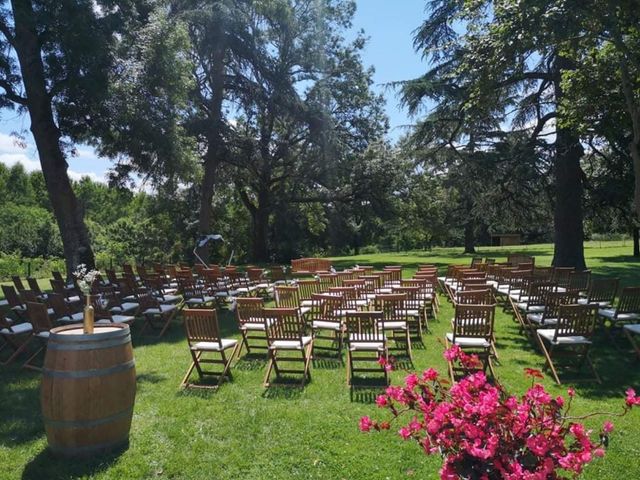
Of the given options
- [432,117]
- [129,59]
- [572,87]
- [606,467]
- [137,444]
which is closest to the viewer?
[606,467]

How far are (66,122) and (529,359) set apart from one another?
520 inches

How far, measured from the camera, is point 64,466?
4.26 metres

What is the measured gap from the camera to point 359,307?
9.42 metres

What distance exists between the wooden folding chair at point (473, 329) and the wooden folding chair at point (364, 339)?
0.87 metres

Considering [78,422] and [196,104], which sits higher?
[196,104]

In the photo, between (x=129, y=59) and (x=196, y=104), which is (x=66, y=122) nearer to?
(x=129, y=59)

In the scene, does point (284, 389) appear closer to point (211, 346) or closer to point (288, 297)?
point (211, 346)

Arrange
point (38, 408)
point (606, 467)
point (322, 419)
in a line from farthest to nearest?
1. point (38, 408)
2. point (322, 419)
3. point (606, 467)

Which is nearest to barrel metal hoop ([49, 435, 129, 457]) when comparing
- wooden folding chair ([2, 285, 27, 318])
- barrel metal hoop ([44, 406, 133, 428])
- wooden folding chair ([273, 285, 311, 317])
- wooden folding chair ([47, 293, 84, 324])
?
barrel metal hoop ([44, 406, 133, 428])

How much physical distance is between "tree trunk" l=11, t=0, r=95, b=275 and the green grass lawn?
7.78 metres

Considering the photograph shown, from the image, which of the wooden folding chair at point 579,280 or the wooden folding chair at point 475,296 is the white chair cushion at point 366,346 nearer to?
the wooden folding chair at point 475,296

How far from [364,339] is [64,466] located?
387cm

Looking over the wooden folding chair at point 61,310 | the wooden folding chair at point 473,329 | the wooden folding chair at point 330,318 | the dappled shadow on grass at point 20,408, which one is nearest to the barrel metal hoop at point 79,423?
the dappled shadow on grass at point 20,408

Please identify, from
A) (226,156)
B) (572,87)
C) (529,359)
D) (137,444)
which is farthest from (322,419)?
(226,156)
